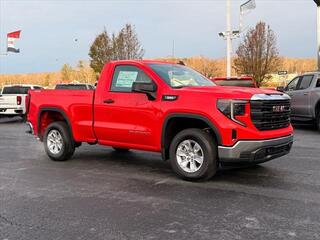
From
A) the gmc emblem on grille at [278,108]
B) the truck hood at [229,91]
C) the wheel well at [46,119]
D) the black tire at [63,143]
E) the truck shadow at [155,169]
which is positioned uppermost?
the truck hood at [229,91]

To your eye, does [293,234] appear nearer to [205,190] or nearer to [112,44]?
[205,190]

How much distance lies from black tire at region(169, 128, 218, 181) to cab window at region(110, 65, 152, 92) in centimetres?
126

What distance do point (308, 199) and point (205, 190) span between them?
141cm

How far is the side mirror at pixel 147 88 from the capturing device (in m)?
7.58

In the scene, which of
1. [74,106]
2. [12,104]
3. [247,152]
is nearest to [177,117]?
[247,152]

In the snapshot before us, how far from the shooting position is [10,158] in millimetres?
10023

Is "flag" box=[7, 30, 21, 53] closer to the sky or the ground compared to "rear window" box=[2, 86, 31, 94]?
closer to the sky

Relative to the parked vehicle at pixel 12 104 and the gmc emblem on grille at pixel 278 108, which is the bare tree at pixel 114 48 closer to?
the parked vehicle at pixel 12 104

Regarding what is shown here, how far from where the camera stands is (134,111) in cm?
794

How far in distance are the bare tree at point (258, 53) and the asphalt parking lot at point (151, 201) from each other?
3226 cm

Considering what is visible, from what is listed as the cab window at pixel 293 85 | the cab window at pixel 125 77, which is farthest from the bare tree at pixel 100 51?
the cab window at pixel 125 77

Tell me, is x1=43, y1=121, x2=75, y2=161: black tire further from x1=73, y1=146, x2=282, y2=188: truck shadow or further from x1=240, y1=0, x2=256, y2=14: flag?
x1=240, y1=0, x2=256, y2=14: flag

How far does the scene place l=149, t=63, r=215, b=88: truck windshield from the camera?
7910mm

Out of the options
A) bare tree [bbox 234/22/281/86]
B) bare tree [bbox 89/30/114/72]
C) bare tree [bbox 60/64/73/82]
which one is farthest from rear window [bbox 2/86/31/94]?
bare tree [bbox 60/64/73/82]
